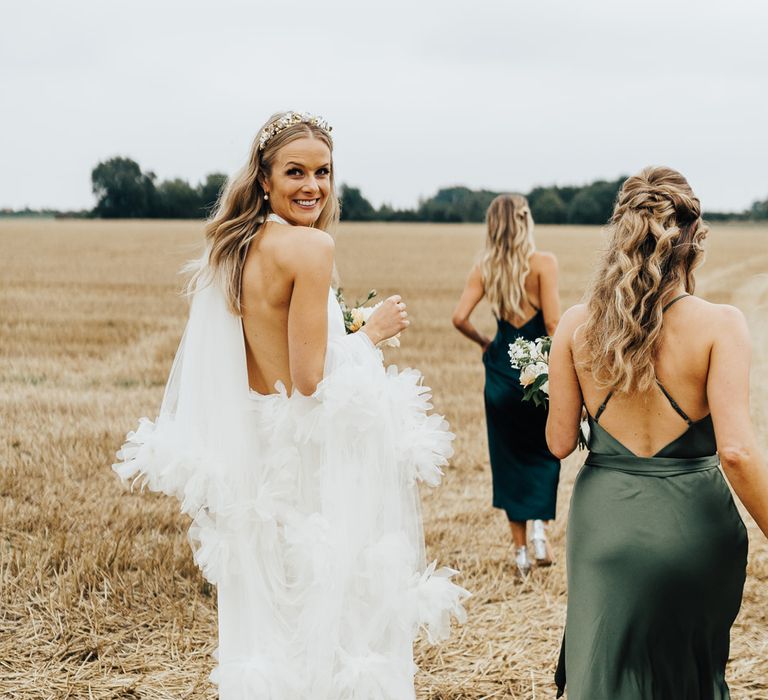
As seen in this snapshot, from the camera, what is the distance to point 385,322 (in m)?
3.43

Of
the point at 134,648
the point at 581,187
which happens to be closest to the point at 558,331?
the point at 134,648

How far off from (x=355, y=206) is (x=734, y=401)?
64.1m

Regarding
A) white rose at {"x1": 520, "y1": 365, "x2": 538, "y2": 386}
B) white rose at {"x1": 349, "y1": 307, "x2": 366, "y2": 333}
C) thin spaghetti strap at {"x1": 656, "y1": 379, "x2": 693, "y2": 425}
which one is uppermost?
white rose at {"x1": 349, "y1": 307, "x2": 366, "y2": 333}

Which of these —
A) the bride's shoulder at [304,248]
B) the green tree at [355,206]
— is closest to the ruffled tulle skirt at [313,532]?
the bride's shoulder at [304,248]

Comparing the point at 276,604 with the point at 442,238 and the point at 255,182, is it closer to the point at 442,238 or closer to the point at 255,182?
the point at 255,182

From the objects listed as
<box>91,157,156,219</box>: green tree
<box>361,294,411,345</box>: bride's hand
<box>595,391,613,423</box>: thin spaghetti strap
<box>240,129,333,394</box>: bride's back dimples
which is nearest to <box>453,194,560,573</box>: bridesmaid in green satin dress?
<box>361,294,411,345</box>: bride's hand

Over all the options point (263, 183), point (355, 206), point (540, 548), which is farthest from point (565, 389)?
point (355, 206)

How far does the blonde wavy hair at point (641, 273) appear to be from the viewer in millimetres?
2750

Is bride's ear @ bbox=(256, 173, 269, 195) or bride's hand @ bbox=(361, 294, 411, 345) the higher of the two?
bride's ear @ bbox=(256, 173, 269, 195)

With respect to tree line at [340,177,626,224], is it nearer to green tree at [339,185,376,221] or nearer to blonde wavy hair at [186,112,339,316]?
green tree at [339,185,376,221]

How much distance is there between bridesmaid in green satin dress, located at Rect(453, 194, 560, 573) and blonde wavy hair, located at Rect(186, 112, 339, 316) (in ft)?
9.30

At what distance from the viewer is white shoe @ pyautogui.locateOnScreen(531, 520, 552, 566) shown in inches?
236

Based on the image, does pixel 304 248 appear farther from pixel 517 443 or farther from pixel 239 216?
pixel 517 443

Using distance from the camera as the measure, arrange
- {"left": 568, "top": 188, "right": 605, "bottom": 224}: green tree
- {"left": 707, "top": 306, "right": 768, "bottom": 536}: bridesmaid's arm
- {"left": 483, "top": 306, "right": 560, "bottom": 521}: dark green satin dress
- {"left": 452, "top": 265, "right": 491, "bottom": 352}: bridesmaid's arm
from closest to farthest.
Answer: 1. {"left": 707, "top": 306, "right": 768, "bottom": 536}: bridesmaid's arm
2. {"left": 483, "top": 306, "right": 560, "bottom": 521}: dark green satin dress
3. {"left": 452, "top": 265, "right": 491, "bottom": 352}: bridesmaid's arm
4. {"left": 568, "top": 188, "right": 605, "bottom": 224}: green tree
